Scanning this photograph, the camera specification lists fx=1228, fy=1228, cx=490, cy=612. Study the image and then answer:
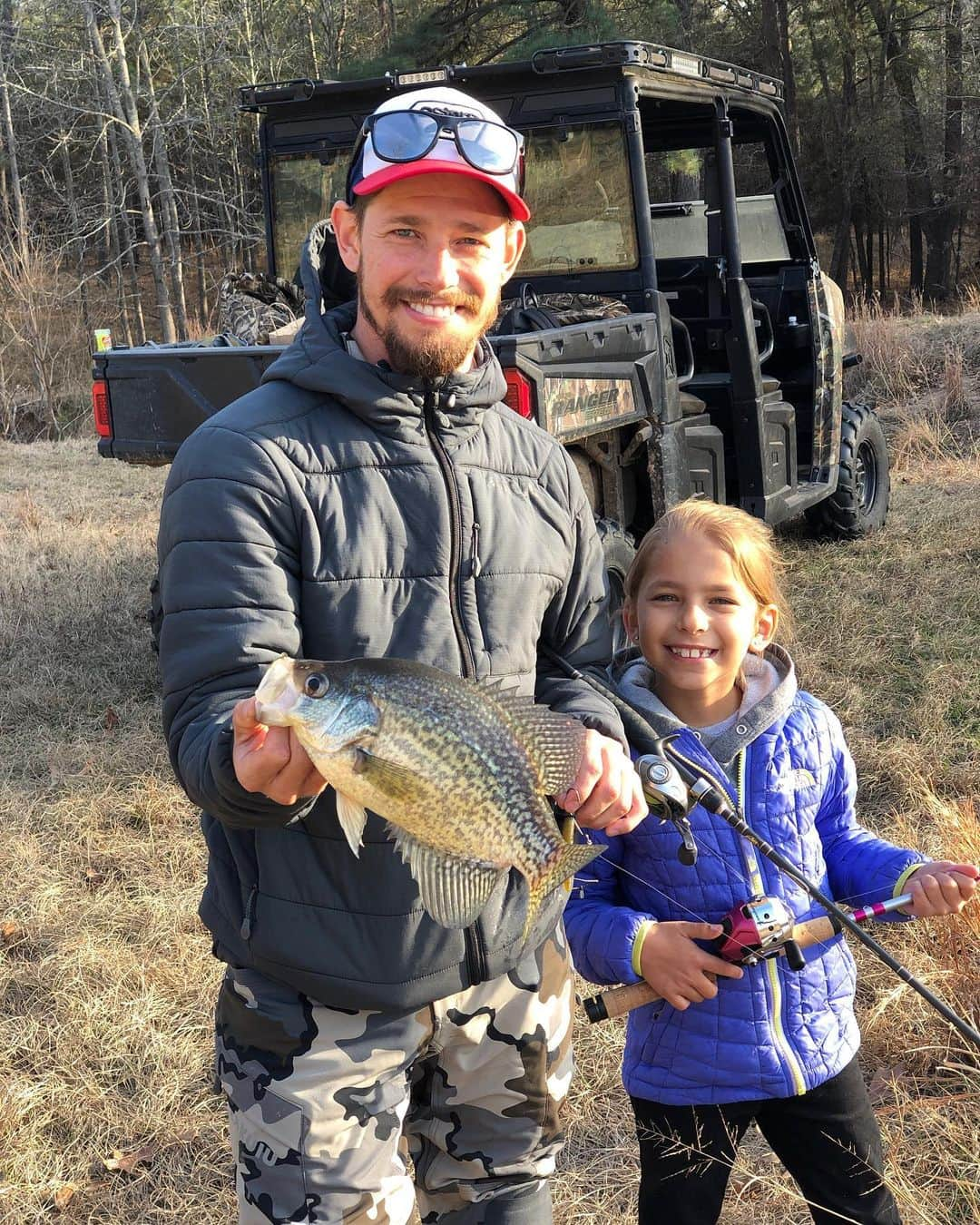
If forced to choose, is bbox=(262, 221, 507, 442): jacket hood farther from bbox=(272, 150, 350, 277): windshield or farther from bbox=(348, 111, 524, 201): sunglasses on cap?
bbox=(272, 150, 350, 277): windshield

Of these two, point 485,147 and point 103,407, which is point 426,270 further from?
point 103,407

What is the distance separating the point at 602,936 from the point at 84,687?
4.62 meters

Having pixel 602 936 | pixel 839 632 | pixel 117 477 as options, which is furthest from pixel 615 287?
pixel 117 477

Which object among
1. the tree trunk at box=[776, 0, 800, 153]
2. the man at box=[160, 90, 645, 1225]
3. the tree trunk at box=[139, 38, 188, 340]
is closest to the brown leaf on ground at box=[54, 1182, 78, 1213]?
the man at box=[160, 90, 645, 1225]

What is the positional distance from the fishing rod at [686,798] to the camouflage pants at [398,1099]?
0.32 m

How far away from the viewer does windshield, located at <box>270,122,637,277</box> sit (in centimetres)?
584

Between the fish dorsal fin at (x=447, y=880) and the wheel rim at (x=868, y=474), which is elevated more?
the fish dorsal fin at (x=447, y=880)

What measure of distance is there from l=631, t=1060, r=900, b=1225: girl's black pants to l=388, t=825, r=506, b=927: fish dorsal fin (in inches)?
30.3

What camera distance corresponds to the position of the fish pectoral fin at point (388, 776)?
4.92 feet

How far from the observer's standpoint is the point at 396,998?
5.94ft

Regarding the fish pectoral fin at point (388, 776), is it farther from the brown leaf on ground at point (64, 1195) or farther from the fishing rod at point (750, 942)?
the brown leaf on ground at point (64, 1195)

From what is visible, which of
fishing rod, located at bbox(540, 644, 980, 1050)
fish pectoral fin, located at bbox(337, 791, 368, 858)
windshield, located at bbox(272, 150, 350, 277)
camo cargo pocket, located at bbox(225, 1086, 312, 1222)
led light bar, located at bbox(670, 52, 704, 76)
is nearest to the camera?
fish pectoral fin, located at bbox(337, 791, 368, 858)

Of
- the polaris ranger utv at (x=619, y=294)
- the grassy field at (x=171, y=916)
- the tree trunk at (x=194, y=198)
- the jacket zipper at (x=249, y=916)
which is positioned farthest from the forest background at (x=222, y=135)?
the jacket zipper at (x=249, y=916)

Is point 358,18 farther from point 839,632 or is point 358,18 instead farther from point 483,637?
point 483,637
